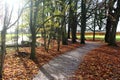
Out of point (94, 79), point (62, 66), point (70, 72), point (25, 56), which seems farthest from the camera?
point (25, 56)

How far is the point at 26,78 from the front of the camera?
13.2m

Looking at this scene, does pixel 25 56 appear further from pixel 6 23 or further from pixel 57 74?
pixel 6 23

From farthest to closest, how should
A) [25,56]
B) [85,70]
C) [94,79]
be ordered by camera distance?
[25,56] → [85,70] → [94,79]

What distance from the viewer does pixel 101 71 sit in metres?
15.6

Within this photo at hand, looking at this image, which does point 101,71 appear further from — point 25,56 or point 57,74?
point 25,56

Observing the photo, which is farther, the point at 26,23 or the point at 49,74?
the point at 26,23

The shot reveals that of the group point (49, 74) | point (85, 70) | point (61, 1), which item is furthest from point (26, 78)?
point (61, 1)

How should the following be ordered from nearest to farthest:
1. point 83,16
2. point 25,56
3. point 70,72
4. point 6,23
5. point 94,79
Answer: point 6,23 → point 94,79 → point 70,72 → point 25,56 → point 83,16

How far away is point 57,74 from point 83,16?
26.8 m

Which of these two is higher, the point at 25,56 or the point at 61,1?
the point at 61,1

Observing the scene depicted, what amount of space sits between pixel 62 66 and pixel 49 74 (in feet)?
9.45

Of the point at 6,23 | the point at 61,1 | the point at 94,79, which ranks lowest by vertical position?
the point at 94,79

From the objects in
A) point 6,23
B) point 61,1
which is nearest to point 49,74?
point 6,23

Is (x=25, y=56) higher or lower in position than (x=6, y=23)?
lower
